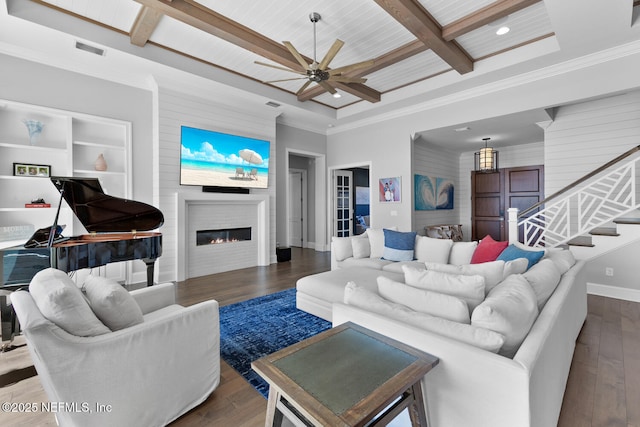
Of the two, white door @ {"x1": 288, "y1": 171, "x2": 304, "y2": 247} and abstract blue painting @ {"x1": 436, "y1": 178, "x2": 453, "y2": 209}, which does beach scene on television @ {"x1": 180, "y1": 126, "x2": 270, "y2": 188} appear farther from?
abstract blue painting @ {"x1": 436, "y1": 178, "x2": 453, "y2": 209}

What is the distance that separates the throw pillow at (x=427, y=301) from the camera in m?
1.53

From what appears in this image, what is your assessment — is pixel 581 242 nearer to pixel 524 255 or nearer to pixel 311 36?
pixel 524 255

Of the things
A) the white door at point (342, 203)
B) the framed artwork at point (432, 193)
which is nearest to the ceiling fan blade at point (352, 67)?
the framed artwork at point (432, 193)

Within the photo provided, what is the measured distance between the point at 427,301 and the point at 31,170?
4950mm

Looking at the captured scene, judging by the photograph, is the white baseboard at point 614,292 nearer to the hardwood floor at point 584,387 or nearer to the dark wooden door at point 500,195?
the hardwood floor at point 584,387

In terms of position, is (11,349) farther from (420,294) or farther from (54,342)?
(420,294)

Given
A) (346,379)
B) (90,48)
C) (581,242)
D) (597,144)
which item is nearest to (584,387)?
(346,379)

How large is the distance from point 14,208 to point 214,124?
295 cm

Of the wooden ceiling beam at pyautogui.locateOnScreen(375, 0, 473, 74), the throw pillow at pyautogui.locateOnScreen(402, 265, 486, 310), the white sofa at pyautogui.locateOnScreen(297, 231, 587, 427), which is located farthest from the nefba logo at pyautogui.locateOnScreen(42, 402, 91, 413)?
the wooden ceiling beam at pyautogui.locateOnScreen(375, 0, 473, 74)

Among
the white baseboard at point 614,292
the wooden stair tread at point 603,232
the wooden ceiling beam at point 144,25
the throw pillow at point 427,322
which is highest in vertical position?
the wooden ceiling beam at point 144,25

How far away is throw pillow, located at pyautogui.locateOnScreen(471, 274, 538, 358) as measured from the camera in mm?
1312

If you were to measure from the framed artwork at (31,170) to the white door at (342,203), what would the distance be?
5.51 meters

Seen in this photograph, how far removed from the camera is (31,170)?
12.3ft

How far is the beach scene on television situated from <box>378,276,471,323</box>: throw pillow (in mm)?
4174
